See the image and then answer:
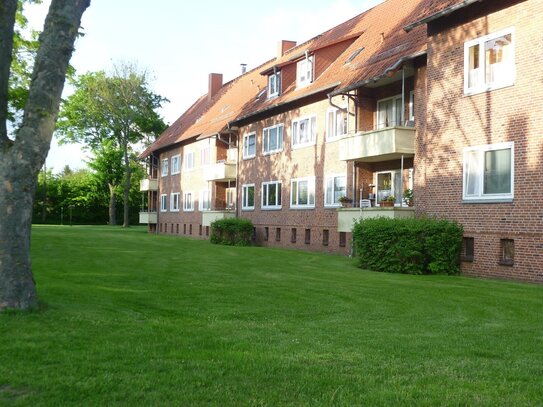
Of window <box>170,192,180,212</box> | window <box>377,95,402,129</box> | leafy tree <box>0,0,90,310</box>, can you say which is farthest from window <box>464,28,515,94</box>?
window <box>170,192,180,212</box>

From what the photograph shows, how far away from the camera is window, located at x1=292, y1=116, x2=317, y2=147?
93.9 ft

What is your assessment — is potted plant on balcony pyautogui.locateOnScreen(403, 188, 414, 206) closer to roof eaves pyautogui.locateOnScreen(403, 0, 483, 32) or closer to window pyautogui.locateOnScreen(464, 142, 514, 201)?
window pyautogui.locateOnScreen(464, 142, 514, 201)

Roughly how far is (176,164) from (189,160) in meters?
4.07

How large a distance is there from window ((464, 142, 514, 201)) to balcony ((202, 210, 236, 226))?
67.9 ft

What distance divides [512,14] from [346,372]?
1366cm

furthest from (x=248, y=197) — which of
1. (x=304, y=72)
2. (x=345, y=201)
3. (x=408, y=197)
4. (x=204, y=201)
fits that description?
(x=408, y=197)

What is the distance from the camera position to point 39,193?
3012 inches

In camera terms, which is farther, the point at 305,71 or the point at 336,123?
the point at 305,71

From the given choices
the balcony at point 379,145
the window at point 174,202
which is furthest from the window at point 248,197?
the window at point 174,202

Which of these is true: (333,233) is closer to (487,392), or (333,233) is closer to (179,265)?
(179,265)

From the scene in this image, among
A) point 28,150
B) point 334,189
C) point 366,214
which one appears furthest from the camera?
point 334,189

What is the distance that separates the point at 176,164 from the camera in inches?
1997

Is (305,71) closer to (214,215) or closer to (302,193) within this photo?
(302,193)

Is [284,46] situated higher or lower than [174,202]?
higher
